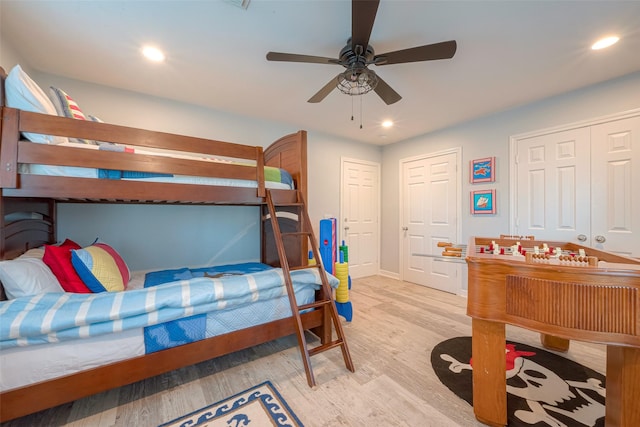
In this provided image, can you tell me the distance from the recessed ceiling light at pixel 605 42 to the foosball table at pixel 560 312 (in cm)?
170

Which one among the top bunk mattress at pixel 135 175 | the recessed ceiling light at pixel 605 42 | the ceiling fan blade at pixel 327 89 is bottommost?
the top bunk mattress at pixel 135 175

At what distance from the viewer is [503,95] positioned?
272 cm

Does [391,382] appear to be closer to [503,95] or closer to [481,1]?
[481,1]

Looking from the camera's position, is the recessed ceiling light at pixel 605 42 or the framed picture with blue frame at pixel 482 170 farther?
the framed picture with blue frame at pixel 482 170

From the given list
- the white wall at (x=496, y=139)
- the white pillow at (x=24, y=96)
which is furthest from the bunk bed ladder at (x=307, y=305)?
the white wall at (x=496, y=139)

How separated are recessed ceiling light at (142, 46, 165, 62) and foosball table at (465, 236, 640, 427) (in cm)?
274

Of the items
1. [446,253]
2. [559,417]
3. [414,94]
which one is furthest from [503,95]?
[559,417]

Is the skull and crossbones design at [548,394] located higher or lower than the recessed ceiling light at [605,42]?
lower

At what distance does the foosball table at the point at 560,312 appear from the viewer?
1.03 meters

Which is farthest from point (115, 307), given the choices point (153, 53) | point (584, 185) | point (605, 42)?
point (584, 185)

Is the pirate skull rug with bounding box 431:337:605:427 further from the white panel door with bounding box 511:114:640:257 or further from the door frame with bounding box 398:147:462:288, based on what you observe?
the door frame with bounding box 398:147:462:288

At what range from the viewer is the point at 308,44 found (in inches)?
76.9

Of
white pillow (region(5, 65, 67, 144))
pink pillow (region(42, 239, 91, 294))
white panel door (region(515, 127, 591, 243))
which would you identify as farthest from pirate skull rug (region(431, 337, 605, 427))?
white pillow (region(5, 65, 67, 144))

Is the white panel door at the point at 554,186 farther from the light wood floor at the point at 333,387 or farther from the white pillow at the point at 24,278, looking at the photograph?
the white pillow at the point at 24,278
